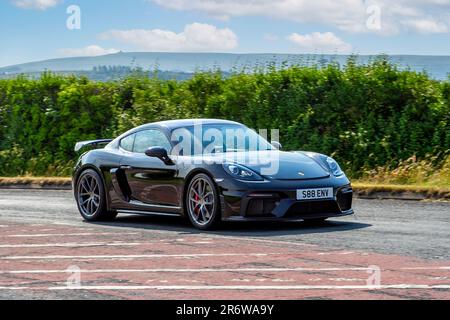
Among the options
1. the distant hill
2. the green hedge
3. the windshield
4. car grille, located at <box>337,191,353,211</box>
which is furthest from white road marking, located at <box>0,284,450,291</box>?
the distant hill

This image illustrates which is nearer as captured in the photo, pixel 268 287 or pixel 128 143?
pixel 268 287

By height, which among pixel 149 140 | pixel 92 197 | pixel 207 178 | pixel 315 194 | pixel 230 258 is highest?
pixel 149 140

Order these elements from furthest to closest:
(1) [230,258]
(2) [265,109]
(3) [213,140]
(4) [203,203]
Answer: (2) [265,109], (3) [213,140], (4) [203,203], (1) [230,258]

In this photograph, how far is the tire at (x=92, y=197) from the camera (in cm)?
1544

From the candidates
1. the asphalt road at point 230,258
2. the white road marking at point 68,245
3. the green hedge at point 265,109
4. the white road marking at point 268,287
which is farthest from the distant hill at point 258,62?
the white road marking at point 268,287

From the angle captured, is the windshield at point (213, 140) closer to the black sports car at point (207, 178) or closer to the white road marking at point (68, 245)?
the black sports car at point (207, 178)

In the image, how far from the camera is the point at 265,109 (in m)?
23.4

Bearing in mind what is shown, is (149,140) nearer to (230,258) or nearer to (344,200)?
(344,200)

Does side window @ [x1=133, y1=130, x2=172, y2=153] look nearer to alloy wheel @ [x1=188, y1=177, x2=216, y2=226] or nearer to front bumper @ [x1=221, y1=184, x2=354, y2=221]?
alloy wheel @ [x1=188, y1=177, x2=216, y2=226]

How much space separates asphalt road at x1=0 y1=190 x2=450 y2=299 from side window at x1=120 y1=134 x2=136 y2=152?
1071 mm

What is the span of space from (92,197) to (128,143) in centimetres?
98

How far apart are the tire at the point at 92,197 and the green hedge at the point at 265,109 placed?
733 cm

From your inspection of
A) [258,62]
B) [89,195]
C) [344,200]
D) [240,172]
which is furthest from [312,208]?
[258,62]

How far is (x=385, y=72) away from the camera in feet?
72.0
